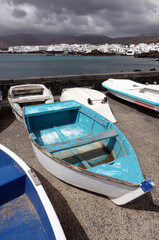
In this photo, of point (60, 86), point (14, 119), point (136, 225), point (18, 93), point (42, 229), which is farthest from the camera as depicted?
point (60, 86)

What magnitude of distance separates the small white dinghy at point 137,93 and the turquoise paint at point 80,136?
3.35 metres

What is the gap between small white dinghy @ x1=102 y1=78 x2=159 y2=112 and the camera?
21.1 feet

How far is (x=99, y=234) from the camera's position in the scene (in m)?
2.44

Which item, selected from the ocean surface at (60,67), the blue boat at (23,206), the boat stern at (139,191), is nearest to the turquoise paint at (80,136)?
the boat stern at (139,191)

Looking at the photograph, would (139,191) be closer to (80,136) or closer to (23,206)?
(23,206)

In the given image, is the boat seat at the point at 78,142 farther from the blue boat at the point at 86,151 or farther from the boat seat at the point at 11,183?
the boat seat at the point at 11,183

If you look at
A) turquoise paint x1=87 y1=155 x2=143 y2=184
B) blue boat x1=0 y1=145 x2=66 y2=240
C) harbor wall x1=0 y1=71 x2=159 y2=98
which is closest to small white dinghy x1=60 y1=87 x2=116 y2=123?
harbor wall x1=0 y1=71 x2=159 y2=98

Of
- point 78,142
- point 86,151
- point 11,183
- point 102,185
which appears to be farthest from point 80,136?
point 11,183

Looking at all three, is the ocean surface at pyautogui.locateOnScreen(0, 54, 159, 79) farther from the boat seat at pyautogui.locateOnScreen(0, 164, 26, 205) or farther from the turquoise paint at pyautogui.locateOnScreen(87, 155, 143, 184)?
the turquoise paint at pyautogui.locateOnScreen(87, 155, 143, 184)

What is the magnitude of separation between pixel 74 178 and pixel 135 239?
1.44m

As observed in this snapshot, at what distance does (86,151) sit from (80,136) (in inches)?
26.2

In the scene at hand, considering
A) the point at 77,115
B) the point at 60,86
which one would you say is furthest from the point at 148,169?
the point at 60,86

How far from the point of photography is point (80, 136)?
4.62 metres

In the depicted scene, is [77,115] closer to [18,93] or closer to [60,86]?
[18,93]
